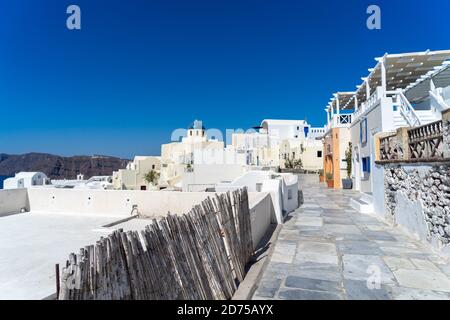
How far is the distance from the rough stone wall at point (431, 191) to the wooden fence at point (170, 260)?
3.48 metres

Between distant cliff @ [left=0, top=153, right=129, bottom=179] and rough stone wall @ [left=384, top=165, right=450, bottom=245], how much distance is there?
86.1m

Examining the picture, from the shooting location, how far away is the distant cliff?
3455 inches

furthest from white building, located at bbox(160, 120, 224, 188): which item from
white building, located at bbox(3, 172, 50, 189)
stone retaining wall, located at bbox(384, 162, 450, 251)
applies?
stone retaining wall, located at bbox(384, 162, 450, 251)

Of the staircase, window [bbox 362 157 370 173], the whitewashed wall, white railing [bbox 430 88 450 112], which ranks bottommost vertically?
the staircase

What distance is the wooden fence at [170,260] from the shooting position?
1839 millimetres

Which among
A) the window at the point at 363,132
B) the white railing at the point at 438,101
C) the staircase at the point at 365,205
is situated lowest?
the staircase at the point at 365,205

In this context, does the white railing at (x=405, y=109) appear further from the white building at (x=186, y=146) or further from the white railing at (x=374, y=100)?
the white building at (x=186, y=146)

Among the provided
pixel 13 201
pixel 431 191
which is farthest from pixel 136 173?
pixel 431 191

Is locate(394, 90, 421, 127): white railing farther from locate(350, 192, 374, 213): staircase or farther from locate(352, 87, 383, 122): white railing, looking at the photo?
locate(350, 192, 374, 213): staircase

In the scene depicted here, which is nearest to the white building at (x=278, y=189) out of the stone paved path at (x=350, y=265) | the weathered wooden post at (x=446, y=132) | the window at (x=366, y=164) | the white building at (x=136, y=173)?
the stone paved path at (x=350, y=265)

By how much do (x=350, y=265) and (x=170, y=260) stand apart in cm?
330

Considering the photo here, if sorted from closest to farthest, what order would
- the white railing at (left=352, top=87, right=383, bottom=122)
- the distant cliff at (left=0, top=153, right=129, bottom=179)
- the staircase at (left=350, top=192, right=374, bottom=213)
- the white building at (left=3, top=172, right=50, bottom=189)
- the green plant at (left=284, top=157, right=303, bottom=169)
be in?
1. the staircase at (left=350, top=192, right=374, bottom=213)
2. the white railing at (left=352, top=87, right=383, bottom=122)
3. the white building at (left=3, top=172, right=50, bottom=189)
4. the green plant at (left=284, top=157, right=303, bottom=169)
5. the distant cliff at (left=0, top=153, right=129, bottom=179)

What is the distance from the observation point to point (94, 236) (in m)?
7.04
